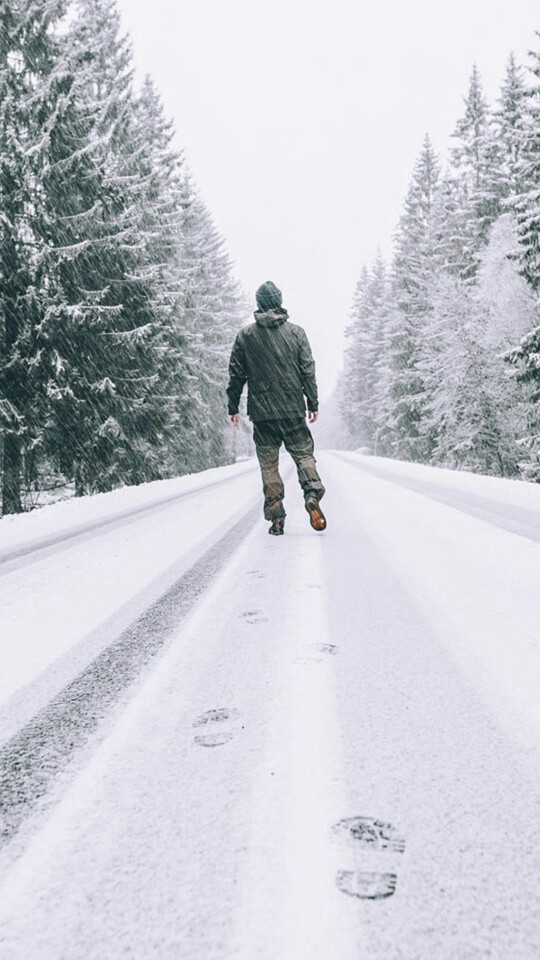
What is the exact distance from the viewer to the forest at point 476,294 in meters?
15.6

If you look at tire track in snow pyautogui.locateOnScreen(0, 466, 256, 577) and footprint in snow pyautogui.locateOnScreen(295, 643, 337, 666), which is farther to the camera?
tire track in snow pyautogui.locateOnScreen(0, 466, 256, 577)

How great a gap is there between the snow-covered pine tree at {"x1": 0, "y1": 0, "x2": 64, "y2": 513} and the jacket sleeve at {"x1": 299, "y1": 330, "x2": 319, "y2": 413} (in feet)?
23.4

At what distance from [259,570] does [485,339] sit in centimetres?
2213

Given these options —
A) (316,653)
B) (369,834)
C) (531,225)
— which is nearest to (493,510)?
(316,653)

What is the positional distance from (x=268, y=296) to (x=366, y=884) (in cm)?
451

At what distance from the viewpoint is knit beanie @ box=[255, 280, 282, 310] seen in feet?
16.3

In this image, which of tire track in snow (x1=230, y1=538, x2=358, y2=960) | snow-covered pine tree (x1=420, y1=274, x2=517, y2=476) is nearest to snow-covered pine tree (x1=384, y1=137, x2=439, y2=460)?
snow-covered pine tree (x1=420, y1=274, x2=517, y2=476)

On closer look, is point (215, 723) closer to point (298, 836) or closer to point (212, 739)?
point (212, 739)

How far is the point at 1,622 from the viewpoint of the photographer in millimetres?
2633

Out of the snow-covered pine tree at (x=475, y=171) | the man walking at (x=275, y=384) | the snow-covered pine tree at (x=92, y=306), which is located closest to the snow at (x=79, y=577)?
the man walking at (x=275, y=384)

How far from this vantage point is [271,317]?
4934 mm

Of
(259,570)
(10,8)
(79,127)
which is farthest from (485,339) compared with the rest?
(259,570)

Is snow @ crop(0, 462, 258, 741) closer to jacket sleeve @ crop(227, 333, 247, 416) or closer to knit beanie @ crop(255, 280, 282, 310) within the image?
jacket sleeve @ crop(227, 333, 247, 416)

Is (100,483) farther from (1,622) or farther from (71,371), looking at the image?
(1,622)
